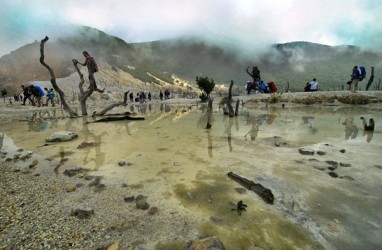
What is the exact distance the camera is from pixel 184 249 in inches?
126

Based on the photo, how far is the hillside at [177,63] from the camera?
8288 cm

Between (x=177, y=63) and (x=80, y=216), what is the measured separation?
18904 centimetres

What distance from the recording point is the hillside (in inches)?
3263

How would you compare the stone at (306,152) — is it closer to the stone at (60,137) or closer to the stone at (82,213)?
the stone at (82,213)

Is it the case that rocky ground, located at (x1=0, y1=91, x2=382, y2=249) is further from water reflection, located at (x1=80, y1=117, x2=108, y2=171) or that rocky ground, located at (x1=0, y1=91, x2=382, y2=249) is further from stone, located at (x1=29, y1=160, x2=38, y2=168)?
water reflection, located at (x1=80, y1=117, x2=108, y2=171)

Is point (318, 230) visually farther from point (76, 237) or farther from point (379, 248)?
point (76, 237)

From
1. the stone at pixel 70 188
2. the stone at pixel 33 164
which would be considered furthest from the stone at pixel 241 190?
the stone at pixel 33 164

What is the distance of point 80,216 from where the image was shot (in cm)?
391

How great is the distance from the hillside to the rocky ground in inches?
2847

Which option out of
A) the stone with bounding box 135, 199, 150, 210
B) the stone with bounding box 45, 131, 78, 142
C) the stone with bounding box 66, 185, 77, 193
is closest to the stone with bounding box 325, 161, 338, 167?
the stone with bounding box 135, 199, 150, 210

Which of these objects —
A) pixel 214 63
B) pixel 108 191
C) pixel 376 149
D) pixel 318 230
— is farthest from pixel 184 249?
pixel 214 63

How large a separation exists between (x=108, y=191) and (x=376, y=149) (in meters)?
7.78

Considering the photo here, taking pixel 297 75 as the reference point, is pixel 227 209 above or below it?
below

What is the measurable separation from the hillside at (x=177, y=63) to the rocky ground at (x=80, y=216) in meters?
72.3
